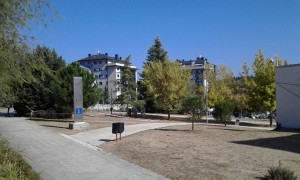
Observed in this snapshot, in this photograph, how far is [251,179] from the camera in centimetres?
908

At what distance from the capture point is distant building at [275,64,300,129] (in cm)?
2573

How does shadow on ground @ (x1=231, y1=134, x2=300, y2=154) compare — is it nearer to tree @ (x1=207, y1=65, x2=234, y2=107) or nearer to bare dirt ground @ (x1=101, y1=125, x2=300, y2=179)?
bare dirt ground @ (x1=101, y1=125, x2=300, y2=179)

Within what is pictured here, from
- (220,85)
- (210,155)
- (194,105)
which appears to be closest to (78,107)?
(194,105)

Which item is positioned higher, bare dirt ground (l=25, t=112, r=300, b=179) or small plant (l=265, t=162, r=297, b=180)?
small plant (l=265, t=162, r=297, b=180)

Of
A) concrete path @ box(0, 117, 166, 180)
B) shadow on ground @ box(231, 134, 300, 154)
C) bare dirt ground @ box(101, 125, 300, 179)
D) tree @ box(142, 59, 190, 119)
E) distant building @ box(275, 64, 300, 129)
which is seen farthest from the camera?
tree @ box(142, 59, 190, 119)

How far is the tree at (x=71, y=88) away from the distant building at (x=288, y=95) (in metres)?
15.2

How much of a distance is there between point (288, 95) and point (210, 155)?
52.4 ft

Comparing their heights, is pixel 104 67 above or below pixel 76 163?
above

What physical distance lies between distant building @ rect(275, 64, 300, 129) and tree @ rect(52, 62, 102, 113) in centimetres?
1519

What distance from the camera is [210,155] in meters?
12.7

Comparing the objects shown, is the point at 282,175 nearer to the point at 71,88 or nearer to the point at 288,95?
the point at 288,95

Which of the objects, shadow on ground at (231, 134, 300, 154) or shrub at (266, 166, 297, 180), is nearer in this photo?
shrub at (266, 166, 297, 180)

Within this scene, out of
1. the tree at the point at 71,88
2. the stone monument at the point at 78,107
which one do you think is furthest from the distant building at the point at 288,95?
the tree at the point at 71,88

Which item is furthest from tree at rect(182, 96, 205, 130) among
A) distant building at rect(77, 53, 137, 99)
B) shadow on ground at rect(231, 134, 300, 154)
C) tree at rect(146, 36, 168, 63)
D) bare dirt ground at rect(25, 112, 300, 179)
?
distant building at rect(77, 53, 137, 99)
